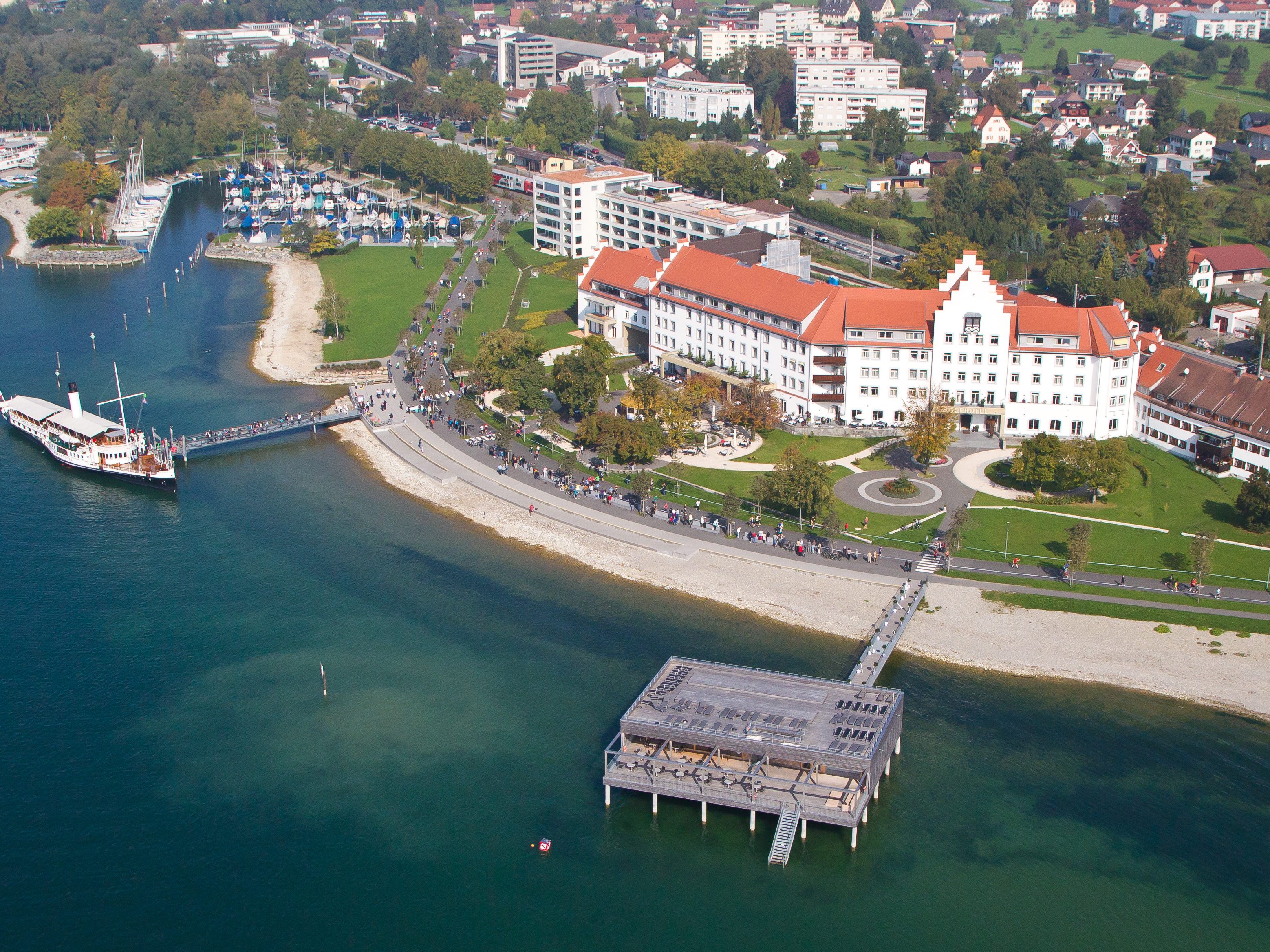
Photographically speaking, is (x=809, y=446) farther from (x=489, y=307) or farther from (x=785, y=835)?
(x=489, y=307)

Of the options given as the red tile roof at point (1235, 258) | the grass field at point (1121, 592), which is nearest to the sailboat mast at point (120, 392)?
the grass field at point (1121, 592)

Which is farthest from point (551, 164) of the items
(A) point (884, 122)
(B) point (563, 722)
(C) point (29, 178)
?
(B) point (563, 722)

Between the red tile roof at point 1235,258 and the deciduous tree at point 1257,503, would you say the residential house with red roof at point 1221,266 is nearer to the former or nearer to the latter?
the red tile roof at point 1235,258

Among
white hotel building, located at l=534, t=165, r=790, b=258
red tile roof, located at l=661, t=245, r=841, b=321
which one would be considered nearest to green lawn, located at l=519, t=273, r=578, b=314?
white hotel building, located at l=534, t=165, r=790, b=258

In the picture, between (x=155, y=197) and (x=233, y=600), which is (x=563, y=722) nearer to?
(x=233, y=600)

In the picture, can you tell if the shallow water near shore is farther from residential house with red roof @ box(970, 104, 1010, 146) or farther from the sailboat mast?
residential house with red roof @ box(970, 104, 1010, 146)

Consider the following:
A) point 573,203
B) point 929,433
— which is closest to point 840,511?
point 929,433
